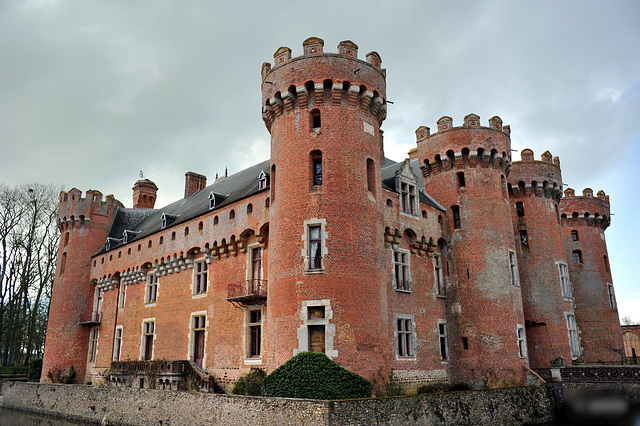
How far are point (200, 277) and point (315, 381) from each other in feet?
41.1

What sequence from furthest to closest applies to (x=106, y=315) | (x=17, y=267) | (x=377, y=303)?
(x=17, y=267)
(x=106, y=315)
(x=377, y=303)

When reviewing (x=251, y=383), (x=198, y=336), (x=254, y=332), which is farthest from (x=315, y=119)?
(x=198, y=336)

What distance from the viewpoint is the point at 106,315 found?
3344 centimetres

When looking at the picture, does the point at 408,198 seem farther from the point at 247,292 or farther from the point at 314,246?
the point at 247,292

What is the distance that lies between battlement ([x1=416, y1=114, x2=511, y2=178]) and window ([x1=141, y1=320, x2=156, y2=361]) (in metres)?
18.8

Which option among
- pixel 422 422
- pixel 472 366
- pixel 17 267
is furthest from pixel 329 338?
pixel 17 267

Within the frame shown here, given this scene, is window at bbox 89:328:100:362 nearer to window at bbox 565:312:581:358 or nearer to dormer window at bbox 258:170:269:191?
dormer window at bbox 258:170:269:191

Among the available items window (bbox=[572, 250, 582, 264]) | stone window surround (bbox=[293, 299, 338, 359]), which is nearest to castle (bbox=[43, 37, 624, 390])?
stone window surround (bbox=[293, 299, 338, 359])

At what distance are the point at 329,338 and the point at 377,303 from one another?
2.37 meters

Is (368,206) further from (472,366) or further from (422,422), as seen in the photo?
(472,366)

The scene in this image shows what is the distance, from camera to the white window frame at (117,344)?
3136 cm

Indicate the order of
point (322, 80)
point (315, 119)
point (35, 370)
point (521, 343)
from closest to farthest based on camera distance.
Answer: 1. point (322, 80)
2. point (315, 119)
3. point (521, 343)
4. point (35, 370)

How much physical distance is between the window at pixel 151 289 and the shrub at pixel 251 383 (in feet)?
35.4

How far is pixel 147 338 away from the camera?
1161 inches
